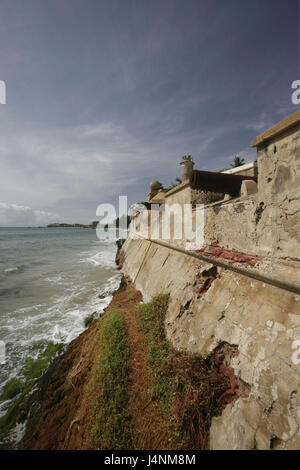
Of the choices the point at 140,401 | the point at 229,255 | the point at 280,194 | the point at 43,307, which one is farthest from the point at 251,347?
the point at 43,307

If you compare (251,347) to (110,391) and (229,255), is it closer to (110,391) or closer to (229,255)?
(229,255)

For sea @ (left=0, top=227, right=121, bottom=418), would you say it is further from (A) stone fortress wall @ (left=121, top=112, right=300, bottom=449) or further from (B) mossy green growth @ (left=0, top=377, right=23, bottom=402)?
(A) stone fortress wall @ (left=121, top=112, right=300, bottom=449)

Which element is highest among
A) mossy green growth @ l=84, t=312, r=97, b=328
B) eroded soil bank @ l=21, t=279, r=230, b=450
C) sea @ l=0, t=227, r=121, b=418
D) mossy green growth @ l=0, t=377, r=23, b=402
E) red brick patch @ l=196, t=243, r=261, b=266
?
red brick patch @ l=196, t=243, r=261, b=266

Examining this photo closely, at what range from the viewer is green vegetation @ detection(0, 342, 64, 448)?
3316 millimetres

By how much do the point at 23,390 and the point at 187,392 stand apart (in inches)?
156

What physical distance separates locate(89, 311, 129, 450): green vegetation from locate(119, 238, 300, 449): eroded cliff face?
3.77 feet

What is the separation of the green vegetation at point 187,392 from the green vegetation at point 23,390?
9.25 feet

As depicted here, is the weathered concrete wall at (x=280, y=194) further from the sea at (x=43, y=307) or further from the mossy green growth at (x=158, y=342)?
the sea at (x=43, y=307)

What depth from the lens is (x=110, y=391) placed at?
2.88m

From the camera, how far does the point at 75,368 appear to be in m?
4.00

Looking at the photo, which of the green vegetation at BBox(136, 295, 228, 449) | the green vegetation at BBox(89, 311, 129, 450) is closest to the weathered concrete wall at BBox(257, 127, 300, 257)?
the green vegetation at BBox(136, 295, 228, 449)

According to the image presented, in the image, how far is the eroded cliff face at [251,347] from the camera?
179cm

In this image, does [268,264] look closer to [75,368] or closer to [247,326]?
[247,326]
